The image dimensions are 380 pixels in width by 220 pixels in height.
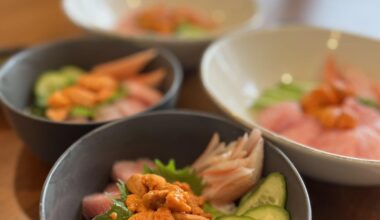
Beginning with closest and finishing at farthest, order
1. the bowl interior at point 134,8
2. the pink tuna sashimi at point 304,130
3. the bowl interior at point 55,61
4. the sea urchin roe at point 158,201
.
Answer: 1. the sea urchin roe at point 158,201
2. the pink tuna sashimi at point 304,130
3. the bowl interior at point 55,61
4. the bowl interior at point 134,8

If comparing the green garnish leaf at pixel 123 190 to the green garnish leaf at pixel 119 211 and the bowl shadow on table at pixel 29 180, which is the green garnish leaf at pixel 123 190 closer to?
the green garnish leaf at pixel 119 211

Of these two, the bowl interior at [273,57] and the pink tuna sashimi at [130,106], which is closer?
the pink tuna sashimi at [130,106]

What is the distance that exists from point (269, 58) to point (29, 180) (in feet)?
3.15

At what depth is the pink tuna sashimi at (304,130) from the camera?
1331 mm

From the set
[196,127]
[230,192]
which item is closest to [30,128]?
[196,127]

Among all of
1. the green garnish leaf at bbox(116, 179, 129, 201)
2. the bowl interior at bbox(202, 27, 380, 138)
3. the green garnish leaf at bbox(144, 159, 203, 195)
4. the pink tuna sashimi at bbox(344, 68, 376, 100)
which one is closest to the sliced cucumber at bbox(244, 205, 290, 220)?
the green garnish leaf at bbox(144, 159, 203, 195)

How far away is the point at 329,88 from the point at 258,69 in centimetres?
32

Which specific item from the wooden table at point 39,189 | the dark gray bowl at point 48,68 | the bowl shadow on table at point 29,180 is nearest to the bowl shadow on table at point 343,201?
the wooden table at point 39,189

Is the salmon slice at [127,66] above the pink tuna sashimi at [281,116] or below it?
above

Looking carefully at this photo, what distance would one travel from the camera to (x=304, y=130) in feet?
4.48

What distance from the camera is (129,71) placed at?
1.61m

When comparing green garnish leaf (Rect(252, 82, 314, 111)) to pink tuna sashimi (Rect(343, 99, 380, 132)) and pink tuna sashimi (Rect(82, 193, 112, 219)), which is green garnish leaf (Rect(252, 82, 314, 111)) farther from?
pink tuna sashimi (Rect(82, 193, 112, 219))

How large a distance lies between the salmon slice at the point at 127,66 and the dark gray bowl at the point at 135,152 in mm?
421

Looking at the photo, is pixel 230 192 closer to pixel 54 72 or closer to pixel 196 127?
pixel 196 127
